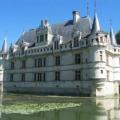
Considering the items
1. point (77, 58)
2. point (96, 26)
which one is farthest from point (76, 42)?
point (96, 26)

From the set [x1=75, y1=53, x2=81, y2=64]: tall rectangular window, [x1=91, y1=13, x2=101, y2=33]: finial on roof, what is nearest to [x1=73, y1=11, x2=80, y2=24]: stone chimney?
[x1=91, y1=13, x2=101, y2=33]: finial on roof

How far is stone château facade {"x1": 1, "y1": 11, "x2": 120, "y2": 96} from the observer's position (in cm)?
3647

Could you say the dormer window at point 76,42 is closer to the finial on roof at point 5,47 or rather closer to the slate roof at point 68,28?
the slate roof at point 68,28

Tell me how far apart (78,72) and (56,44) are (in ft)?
19.2

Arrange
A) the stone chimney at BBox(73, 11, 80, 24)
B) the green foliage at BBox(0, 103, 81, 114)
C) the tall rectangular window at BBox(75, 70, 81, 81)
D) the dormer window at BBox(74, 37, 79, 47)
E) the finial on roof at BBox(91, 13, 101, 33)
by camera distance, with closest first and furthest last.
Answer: the green foliage at BBox(0, 103, 81, 114) → the finial on roof at BBox(91, 13, 101, 33) → the tall rectangular window at BBox(75, 70, 81, 81) → the dormer window at BBox(74, 37, 79, 47) → the stone chimney at BBox(73, 11, 80, 24)

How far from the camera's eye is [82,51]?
3834cm

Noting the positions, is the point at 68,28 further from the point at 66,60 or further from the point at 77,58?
the point at 77,58

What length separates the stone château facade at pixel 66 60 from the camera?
36.5 metres

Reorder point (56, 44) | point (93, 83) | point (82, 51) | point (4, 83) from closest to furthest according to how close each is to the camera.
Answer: point (93, 83) → point (82, 51) → point (56, 44) → point (4, 83)

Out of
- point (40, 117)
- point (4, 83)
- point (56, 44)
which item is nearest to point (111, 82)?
point (56, 44)

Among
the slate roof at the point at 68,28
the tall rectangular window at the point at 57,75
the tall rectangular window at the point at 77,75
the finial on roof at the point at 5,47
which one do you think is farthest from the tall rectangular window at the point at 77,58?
the finial on roof at the point at 5,47

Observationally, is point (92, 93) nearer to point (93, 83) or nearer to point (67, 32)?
point (93, 83)

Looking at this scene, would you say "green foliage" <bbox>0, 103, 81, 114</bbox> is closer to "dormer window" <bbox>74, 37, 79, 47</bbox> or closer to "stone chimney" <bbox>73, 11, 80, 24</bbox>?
"dormer window" <bbox>74, 37, 79, 47</bbox>

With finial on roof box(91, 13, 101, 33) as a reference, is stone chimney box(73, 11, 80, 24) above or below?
above
